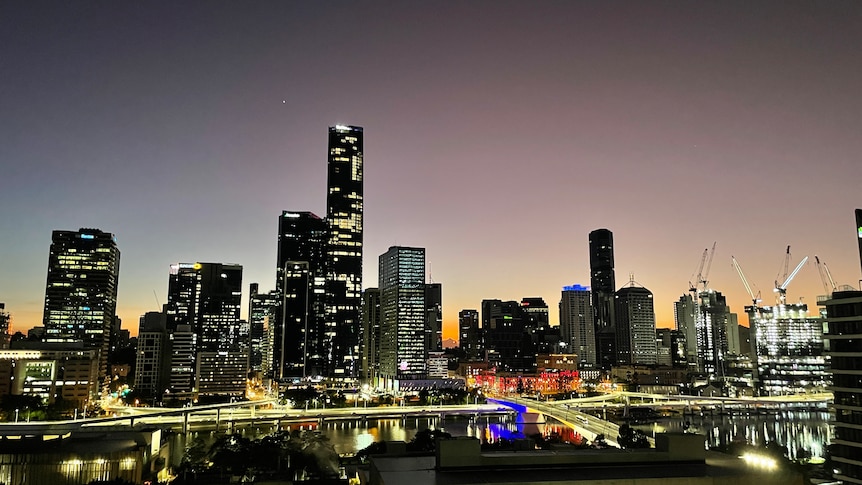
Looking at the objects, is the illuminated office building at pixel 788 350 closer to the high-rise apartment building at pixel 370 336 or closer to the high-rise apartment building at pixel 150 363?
the high-rise apartment building at pixel 370 336

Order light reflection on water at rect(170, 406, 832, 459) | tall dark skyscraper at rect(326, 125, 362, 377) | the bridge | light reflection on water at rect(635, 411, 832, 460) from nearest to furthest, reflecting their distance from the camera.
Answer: light reflection on water at rect(170, 406, 832, 459)
light reflection on water at rect(635, 411, 832, 460)
the bridge
tall dark skyscraper at rect(326, 125, 362, 377)

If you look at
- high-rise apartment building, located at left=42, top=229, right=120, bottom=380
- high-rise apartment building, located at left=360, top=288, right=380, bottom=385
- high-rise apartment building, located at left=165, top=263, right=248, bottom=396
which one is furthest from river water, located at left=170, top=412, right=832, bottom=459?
high-rise apartment building, located at left=165, top=263, right=248, bottom=396

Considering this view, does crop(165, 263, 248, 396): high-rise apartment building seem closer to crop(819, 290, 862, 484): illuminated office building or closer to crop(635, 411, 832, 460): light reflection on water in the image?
crop(635, 411, 832, 460): light reflection on water

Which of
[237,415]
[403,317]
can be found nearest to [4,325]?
[237,415]

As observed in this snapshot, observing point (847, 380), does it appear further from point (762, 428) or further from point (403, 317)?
point (403, 317)

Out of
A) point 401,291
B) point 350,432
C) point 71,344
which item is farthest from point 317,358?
point 350,432

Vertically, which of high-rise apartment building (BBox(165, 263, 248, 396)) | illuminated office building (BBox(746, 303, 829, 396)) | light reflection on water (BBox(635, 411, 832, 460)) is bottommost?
Result: light reflection on water (BBox(635, 411, 832, 460))

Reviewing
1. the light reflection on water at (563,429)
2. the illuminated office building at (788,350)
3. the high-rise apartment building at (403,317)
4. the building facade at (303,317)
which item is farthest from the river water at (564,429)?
the building facade at (303,317)
